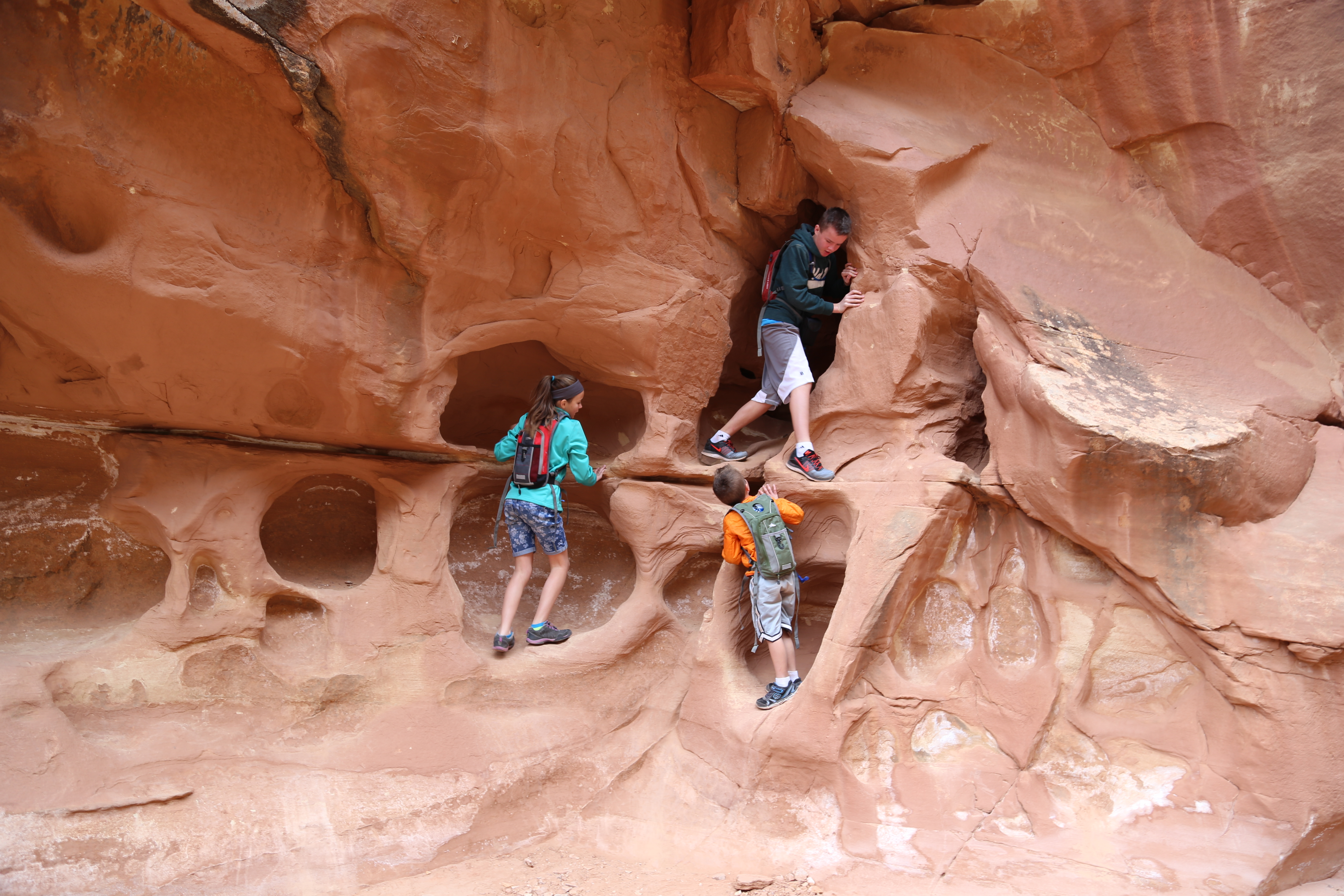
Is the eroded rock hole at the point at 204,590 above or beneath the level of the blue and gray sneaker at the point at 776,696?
above

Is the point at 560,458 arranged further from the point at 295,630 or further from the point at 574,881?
the point at 574,881

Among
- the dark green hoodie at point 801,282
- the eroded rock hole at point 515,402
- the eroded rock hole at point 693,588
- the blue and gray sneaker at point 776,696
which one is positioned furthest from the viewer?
the eroded rock hole at point 515,402

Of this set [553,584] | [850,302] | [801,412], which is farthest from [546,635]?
[850,302]

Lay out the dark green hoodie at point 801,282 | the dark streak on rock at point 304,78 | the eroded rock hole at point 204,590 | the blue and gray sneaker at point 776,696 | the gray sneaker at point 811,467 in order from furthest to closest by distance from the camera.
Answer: the dark green hoodie at point 801,282 < the gray sneaker at point 811,467 < the eroded rock hole at point 204,590 < the blue and gray sneaker at point 776,696 < the dark streak on rock at point 304,78

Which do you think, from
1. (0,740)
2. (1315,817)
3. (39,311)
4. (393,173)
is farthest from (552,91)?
(1315,817)

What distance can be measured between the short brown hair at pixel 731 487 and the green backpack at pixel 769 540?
58mm

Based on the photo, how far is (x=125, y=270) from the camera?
376cm

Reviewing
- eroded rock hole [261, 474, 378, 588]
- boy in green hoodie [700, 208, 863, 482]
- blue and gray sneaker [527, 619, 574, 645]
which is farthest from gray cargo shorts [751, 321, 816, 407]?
eroded rock hole [261, 474, 378, 588]

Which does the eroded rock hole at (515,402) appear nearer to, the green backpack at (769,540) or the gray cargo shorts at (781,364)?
the gray cargo shorts at (781,364)

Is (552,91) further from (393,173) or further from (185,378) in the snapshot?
(185,378)

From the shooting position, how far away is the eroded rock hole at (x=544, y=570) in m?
5.00

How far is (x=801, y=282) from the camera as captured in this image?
4629mm

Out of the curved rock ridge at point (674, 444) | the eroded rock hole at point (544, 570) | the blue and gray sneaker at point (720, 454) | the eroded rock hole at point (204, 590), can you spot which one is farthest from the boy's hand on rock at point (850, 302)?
the eroded rock hole at point (204, 590)

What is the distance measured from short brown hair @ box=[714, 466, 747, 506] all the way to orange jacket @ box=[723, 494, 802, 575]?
5 cm
